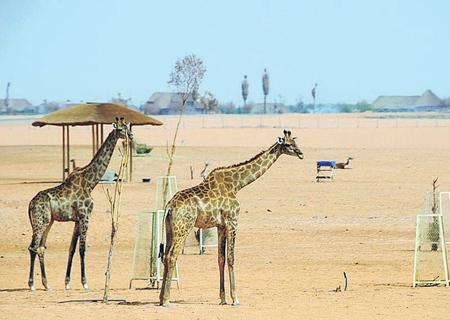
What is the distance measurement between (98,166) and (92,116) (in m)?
18.9

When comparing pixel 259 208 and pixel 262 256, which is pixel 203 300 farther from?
pixel 259 208

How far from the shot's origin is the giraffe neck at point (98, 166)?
20.4 m

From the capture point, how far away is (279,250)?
2550 cm

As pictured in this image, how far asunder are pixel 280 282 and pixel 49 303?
4242mm

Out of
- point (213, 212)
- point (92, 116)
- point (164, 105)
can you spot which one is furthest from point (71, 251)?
point (164, 105)

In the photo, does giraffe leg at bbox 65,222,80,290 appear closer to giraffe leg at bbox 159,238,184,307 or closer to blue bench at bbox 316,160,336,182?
giraffe leg at bbox 159,238,184,307

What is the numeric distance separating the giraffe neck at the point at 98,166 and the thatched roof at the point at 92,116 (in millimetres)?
17802

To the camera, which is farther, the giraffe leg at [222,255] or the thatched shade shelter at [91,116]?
the thatched shade shelter at [91,116]

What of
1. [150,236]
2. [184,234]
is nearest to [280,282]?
[150,236]

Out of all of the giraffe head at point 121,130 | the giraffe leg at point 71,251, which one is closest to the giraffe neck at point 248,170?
the giraffe head at point 121,130

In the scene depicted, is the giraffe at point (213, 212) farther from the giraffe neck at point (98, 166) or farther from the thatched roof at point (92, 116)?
the thatched roof at point (92, 116)

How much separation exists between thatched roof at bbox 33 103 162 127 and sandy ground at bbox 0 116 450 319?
2.01 metres

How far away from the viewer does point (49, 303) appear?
18.1 metres

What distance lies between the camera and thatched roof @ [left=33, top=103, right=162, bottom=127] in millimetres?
38969
